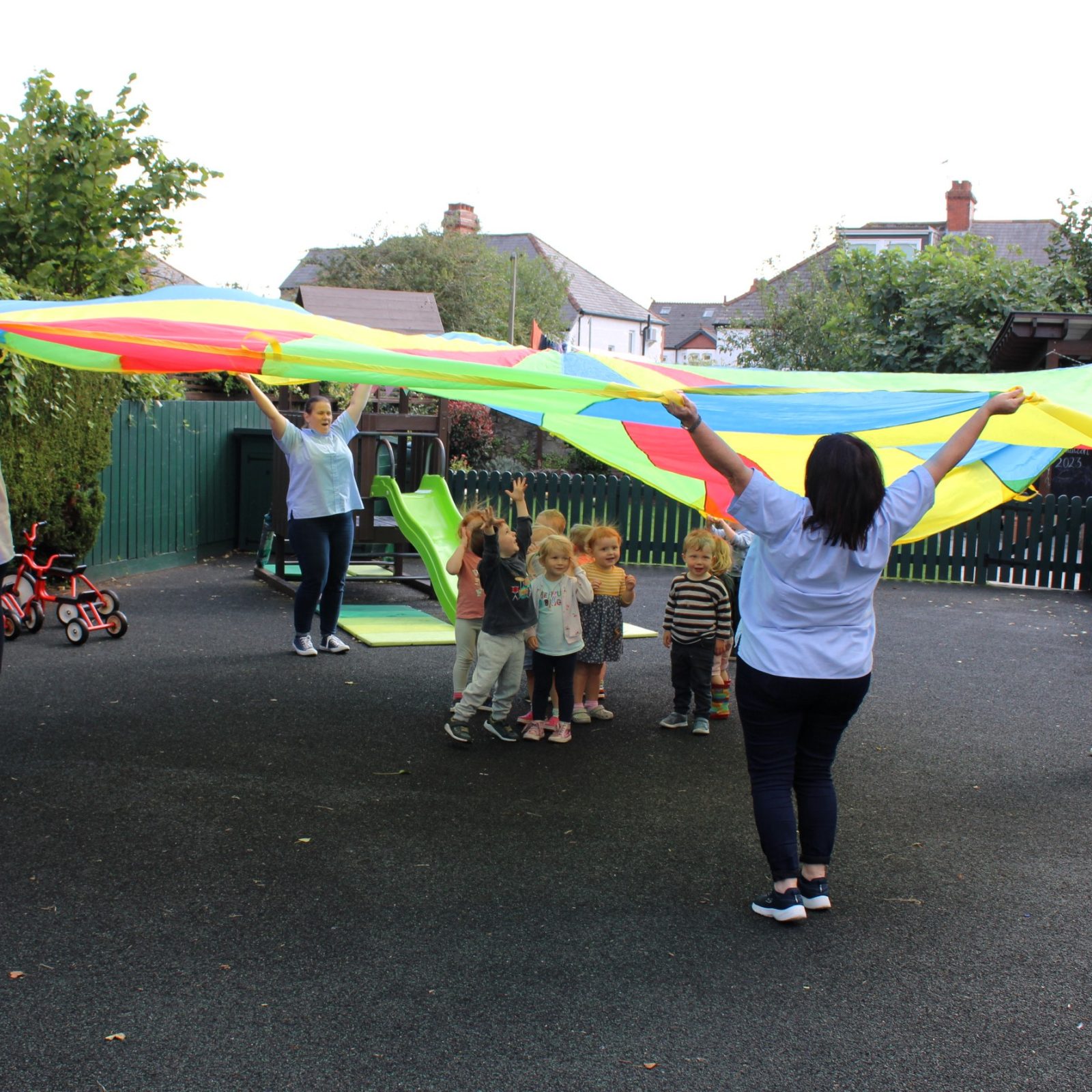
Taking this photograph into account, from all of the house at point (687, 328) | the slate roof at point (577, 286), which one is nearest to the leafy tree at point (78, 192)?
the slate roof at point (577, 286)

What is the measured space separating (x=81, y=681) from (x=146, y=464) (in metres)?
5.32

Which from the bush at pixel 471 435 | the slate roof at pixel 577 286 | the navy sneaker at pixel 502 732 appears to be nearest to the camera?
the navy sneaker at pixel 502 732

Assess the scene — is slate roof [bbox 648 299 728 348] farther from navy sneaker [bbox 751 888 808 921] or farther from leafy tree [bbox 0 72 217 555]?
navy sneaker [bbox 751 888 808 921]

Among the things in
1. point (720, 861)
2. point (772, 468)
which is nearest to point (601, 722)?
point (772, 468)

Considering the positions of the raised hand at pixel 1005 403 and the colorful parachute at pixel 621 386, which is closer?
the raised hand at pixel 1005 403

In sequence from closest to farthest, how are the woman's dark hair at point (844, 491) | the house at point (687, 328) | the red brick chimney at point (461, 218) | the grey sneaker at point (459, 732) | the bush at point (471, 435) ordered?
the woman's dark hair at point (844, 491), the grey sneaker at point (459, 732), the bush at point (471, 435), the red brick chimney at point (461, 218), the house at point (687, 328)

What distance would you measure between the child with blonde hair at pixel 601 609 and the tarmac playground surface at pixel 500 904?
219 millimetres

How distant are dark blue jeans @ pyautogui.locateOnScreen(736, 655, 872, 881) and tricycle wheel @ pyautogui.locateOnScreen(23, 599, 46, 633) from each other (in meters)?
5.86

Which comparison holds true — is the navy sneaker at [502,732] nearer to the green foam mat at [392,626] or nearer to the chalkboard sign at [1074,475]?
the green foam mat at [392,626]

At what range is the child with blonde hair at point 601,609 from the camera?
5.98m

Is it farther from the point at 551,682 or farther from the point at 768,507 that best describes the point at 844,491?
the point at 551,682

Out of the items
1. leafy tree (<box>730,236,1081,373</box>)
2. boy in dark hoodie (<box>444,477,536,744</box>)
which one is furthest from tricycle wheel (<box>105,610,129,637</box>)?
leafy tree (<box>730,236,1081,373</box>)

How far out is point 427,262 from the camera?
115ft

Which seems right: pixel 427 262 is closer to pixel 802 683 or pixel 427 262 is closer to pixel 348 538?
pixel 348 538
